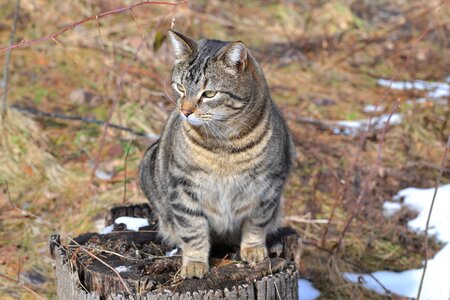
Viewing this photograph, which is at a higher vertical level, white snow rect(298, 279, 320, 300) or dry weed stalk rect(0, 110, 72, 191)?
dry weed stalk rect(0, 110, 72, 191)

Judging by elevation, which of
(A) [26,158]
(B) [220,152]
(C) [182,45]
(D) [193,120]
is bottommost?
(A) [26,158]

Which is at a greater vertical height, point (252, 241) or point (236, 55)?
point (236, 55)

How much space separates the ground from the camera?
411 centimetres

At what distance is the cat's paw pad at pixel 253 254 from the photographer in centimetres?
271

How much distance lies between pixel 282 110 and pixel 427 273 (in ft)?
7.57

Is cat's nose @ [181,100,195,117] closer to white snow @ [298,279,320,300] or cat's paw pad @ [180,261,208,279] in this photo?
cat's paw pad @ [180,261,208,279]

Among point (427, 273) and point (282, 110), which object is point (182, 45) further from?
point (282, 110)

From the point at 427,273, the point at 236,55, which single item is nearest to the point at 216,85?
the point at 236,55

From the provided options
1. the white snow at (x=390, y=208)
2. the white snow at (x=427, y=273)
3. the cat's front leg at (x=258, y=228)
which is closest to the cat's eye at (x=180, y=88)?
the cat's front leg at (x=258, y=228)

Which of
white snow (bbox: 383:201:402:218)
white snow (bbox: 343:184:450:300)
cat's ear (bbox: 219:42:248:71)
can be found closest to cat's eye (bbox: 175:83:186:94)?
cat's ear (bbox: 219:42:248:71)

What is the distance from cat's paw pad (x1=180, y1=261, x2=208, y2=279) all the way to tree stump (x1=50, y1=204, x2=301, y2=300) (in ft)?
A: 0.09

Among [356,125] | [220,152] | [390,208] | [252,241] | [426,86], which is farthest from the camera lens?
[426,86]

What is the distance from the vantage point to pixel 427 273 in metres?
3.82

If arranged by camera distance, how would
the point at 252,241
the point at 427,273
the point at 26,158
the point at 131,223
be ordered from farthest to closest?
the point at 26,158, the point at 427,273, the point at 131,223, the point at 252,241
